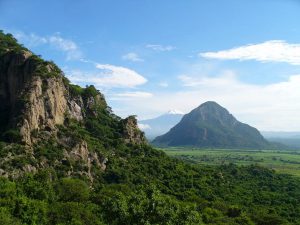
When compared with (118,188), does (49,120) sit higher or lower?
higher

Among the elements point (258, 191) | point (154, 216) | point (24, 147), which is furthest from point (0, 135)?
point (258, 191)

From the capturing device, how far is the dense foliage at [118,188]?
46281 millimetres

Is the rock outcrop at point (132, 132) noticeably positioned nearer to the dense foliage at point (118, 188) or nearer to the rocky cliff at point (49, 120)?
the rocky cliff at point (49, 120)

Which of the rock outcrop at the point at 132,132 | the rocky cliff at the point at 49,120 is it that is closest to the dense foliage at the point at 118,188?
the rocky cliff at the point at 49,120

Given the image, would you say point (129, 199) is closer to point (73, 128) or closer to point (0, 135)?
point (0, 135)

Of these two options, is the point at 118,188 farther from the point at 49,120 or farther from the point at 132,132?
the point at 132,132

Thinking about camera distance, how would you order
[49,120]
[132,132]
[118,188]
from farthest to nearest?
[132,132] < [49,120] < [118,188]

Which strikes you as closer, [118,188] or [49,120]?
[118,188]

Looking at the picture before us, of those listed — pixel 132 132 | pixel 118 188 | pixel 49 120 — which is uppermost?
pixel 49 120

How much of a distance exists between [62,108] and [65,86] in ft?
29.4

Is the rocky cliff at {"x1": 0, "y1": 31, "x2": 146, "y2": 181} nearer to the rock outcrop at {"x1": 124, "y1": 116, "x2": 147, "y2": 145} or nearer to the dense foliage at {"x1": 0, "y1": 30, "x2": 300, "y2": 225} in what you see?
the rock outcrop at {"x1": 124, "y1": 116, "x2": 147, "y2": 145}

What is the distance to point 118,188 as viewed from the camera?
76938mm

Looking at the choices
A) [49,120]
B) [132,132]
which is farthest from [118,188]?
[132,132]

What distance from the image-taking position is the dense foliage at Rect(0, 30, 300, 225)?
46281 mm
